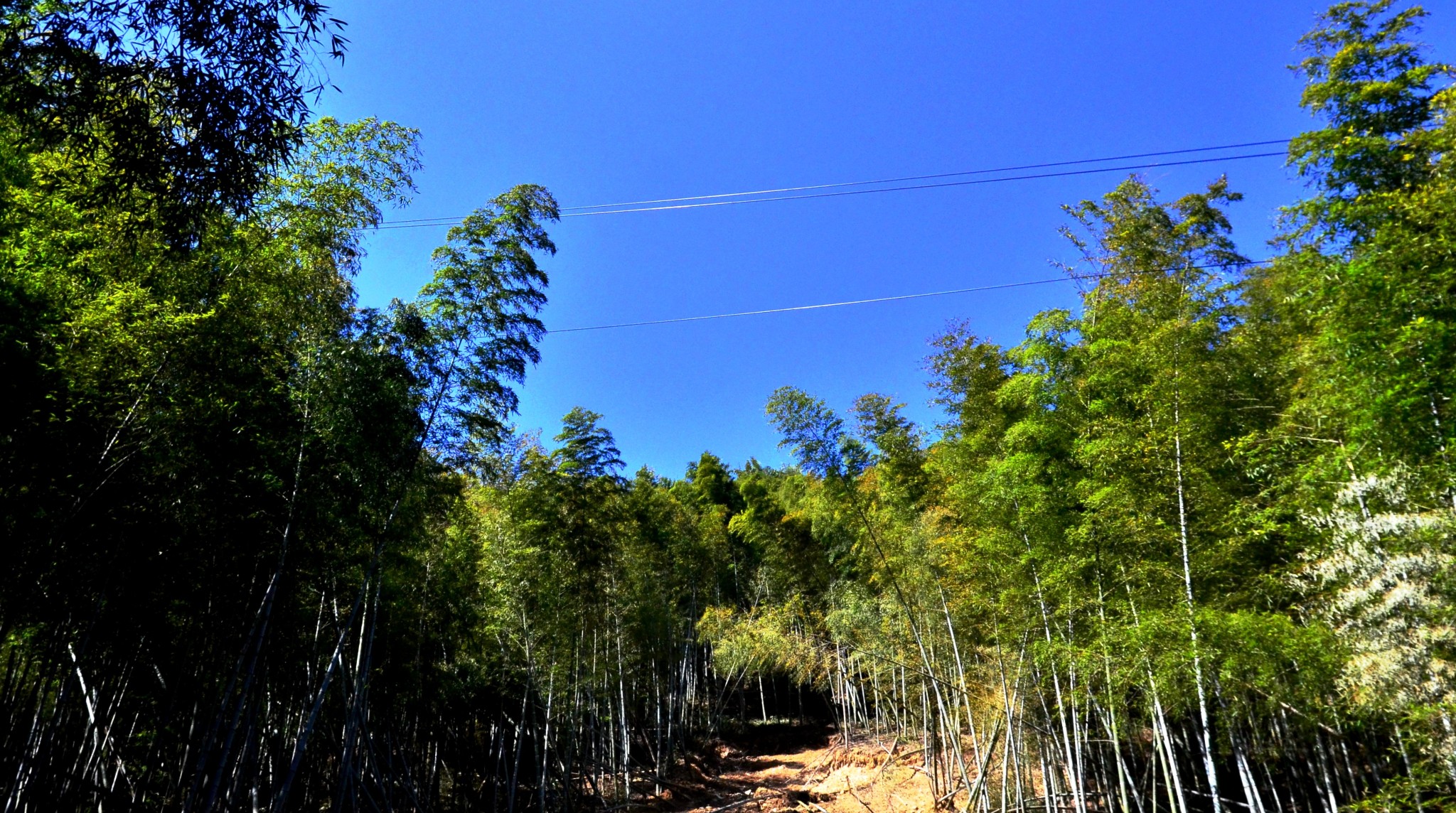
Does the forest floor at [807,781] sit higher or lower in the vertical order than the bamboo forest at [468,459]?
lower

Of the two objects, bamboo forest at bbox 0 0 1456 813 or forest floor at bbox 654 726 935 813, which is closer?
bamboo forest at bbox 0 0 1456 813

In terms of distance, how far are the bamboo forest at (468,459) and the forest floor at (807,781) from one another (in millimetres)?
1970

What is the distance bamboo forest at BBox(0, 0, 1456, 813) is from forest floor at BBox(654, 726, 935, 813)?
1.97 meters

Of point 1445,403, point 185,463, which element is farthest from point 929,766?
point 185,463

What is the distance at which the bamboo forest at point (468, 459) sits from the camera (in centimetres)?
323

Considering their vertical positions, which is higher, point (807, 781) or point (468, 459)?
point (468, 459)

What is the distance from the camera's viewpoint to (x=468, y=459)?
5762 mm

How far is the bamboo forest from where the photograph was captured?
3.23 m

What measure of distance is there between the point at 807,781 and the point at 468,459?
980 centimetres

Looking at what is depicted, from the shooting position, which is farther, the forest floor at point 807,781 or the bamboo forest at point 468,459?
the forest floor at point 807,781

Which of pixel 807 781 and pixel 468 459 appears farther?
pixel 807 781

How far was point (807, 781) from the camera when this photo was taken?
39.7ft

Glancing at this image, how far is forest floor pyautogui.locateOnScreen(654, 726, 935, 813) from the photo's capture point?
31.1 feet

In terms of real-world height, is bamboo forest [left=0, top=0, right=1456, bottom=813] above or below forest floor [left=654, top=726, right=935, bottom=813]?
above
